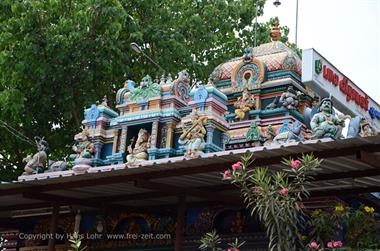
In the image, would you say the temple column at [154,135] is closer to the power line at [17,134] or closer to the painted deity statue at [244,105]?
the painted deity statue at [244,105]

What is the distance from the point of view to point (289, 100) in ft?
39.2

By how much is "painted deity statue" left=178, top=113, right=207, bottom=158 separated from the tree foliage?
4560 millimetres

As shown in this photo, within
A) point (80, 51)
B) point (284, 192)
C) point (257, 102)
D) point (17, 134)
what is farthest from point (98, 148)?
point (284, 192)

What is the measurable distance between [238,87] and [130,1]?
4.77 m

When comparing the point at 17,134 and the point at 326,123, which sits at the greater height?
the point at 17,134

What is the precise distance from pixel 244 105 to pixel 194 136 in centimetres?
228

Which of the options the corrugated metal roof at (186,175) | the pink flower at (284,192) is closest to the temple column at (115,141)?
the corrugated metal roof at (186,175)

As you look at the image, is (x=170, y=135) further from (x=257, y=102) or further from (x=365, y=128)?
(x=365, y=128)

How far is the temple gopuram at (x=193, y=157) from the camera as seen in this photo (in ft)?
28.7

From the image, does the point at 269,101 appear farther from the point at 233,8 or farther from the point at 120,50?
the point at 233,8

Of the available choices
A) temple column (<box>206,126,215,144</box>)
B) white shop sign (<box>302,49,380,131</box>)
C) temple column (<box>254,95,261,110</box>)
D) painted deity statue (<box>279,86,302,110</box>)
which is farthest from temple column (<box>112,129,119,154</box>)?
white shop sign (<box>302,49,380,131</box>)

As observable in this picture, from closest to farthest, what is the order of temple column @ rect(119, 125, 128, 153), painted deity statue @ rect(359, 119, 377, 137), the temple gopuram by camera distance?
the temple gopuram < painted deity statue @ rect(359, 119, 377, 137) < temple column @ rect(119, 125, 128, 153)

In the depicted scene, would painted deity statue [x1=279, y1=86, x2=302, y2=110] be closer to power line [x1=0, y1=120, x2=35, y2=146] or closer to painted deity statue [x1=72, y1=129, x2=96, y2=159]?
painted deity statue [x1=72, y1=129, x2=96, y2=159]

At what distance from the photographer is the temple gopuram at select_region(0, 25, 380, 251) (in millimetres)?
8734
